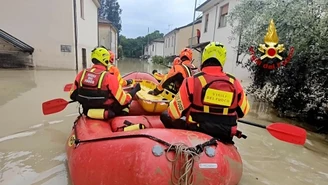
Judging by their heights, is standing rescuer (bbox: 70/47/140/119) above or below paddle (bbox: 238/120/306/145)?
above

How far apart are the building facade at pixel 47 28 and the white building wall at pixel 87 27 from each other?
1.14ft

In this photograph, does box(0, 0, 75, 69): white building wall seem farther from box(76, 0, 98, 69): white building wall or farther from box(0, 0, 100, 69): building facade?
box(76, 0, 98, 69): white building wall

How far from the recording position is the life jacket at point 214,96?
7.49ft

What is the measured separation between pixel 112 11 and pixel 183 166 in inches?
2473

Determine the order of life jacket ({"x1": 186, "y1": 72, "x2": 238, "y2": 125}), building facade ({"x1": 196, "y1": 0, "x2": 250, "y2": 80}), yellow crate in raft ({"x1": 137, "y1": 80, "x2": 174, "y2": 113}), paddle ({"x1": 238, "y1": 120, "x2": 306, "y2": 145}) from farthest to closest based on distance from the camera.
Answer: building facade ({"x1": 196, "y1": 0, "x2": 250, "y2": 80}) < yellow crate in raft ({"x1": 137, "y1": 80, "x2": 174, "y2": 113}) < paddle ({"x1": 238, "y1": 120, "x2": 306, "y2": 145}) < life jacket ({"x1": 186, "y1": 72, "x2": 238, "y2": 125})

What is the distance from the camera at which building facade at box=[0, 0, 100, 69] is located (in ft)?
41.2

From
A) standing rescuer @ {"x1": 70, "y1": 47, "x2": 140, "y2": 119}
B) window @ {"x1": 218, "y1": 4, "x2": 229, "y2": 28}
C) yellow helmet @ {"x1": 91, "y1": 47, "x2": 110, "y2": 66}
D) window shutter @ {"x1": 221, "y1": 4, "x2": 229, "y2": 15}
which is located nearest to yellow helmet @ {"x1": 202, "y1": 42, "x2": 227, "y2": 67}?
standing rescuer @ {"x1": 70, "y1": 47, "x2": 140, "y2": 119}

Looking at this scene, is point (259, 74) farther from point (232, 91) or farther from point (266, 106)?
point (232, 91)

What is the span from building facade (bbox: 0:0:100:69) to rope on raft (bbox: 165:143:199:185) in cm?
1277

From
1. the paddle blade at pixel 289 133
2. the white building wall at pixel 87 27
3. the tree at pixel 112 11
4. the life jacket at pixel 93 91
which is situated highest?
the tree at pixel 112 11

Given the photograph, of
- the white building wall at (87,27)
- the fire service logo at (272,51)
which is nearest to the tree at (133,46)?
the white building wall at (87,27)

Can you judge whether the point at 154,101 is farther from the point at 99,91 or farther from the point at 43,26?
the point at 43,26

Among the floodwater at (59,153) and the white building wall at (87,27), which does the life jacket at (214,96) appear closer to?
the floodwater at (59,153)

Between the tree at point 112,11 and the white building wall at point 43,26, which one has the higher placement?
the tree at point 112,11
